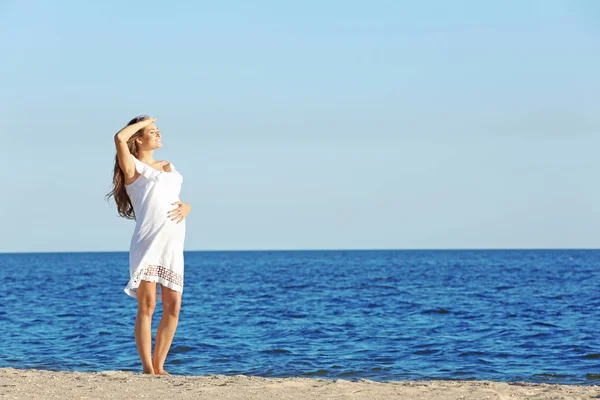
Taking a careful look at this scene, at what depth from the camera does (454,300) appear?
25.0m

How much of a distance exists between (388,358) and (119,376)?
5.50 metres

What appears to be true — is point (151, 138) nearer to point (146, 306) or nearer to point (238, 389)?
point (146, 306)

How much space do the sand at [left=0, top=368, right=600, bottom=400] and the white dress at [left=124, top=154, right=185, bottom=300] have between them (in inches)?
33.9

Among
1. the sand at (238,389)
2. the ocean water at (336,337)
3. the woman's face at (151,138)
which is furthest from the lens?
the ocean water at (336,337)

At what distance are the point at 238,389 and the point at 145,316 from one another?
43.5 inches

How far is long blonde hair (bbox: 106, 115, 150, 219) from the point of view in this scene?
23.5ft

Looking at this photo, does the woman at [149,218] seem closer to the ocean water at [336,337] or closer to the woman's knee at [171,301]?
the woman's knee at [171,301]

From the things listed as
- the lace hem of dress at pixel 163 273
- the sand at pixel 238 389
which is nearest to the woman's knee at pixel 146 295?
the lace hem of dress at pixel 163 273

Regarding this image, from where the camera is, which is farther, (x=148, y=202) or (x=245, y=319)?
(x=245, y=319)

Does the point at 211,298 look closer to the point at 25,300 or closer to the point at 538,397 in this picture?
the point at 25,300

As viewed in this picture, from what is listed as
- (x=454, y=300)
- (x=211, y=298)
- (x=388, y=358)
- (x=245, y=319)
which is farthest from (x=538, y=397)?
(x=211, y=298)

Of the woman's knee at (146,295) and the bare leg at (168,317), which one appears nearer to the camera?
the woman's knee at (146,295)

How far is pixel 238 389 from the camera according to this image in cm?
684

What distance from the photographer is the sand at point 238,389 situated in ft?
21.3
